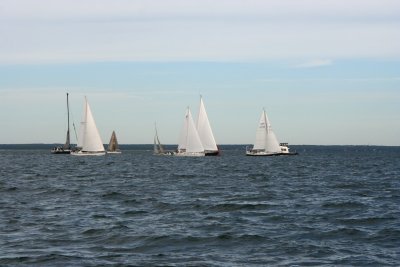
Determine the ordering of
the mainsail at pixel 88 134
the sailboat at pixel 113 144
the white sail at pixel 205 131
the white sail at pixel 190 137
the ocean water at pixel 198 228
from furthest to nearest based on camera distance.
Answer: the sailboat at pixel 113 144 < the mainsail at pixel 88 134 < the white sail at pixel 205 131 < the white sail at pixel 190 137 < the ocean water at pixel 198 228

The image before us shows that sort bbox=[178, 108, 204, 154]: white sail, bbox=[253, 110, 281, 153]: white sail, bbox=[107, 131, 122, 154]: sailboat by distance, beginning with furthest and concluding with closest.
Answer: bbox=[107, 131, 122, 154]: sailboat
bbox=[253, 110, 281, 153]: white sail
bbox=[178, 108, 204, 154]: white sail

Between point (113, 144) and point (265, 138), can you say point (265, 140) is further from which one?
point (113, 144)

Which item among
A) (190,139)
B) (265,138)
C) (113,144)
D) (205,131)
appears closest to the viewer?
(190,139)

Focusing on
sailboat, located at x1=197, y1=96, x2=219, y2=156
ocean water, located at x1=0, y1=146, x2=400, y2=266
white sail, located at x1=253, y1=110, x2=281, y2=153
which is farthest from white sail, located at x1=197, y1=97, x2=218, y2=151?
ocean water, located at x1=0, y1=146, x2=400, y2=266

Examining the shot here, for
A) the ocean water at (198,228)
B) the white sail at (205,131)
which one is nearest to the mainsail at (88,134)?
the white sail at (205,131)

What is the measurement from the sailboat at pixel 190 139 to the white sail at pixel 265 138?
1469 centimetres

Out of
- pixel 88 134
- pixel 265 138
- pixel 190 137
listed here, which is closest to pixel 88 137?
pixel 88 134

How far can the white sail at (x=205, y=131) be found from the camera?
133125 millimetres

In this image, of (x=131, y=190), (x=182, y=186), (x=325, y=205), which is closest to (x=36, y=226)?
(x=325, y=205)

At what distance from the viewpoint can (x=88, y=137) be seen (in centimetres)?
14100

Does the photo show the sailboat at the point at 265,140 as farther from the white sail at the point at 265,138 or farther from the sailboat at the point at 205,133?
the sailboat at the point at 205,133

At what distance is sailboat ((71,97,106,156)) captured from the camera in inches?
5344

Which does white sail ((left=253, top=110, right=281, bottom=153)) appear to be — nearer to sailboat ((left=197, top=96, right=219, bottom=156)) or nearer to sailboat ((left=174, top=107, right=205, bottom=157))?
sailboat ((left=197, top=96, right=219, bottom=156))

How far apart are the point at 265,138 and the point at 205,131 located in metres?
16.9
